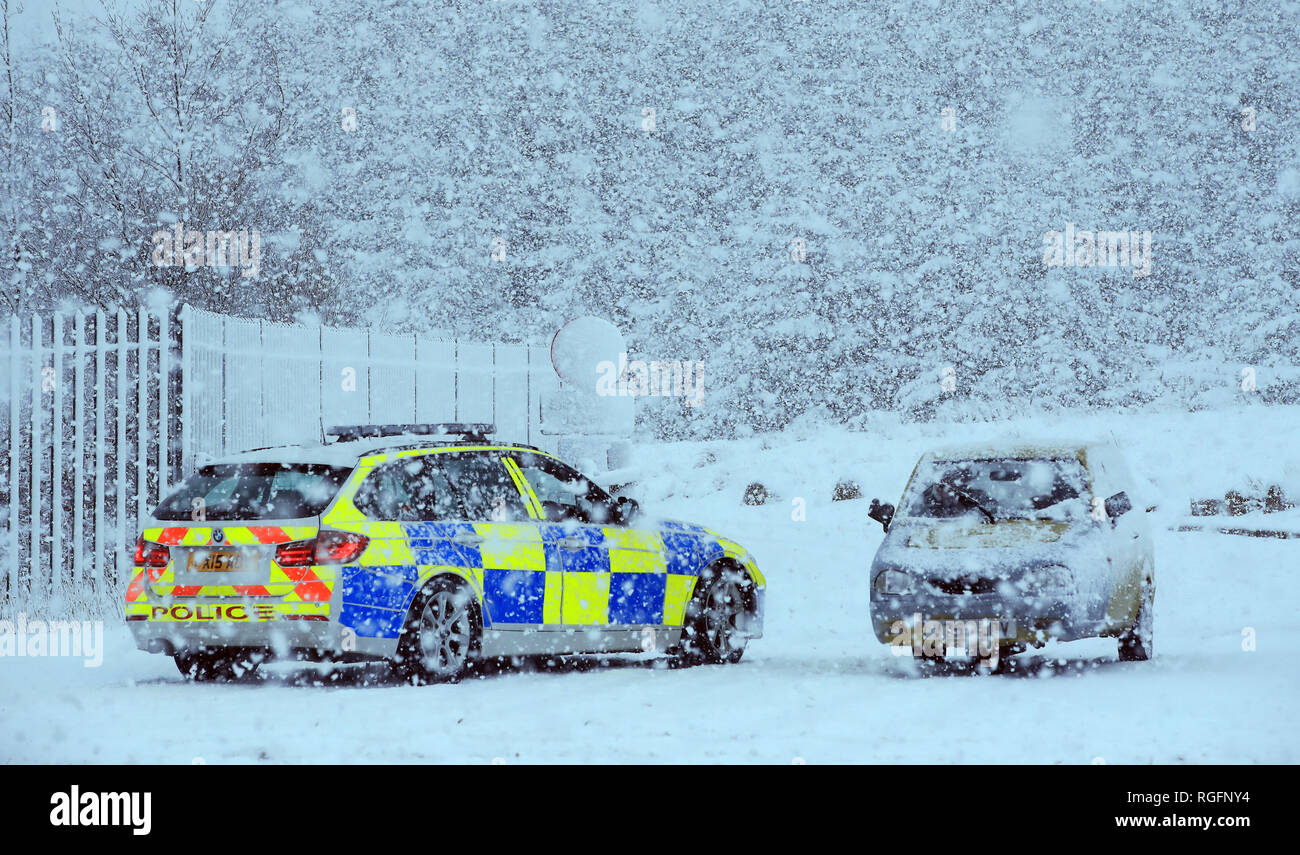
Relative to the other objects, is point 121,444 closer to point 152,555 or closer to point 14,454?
point 14,454

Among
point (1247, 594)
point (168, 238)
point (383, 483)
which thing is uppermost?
point (168, 238)

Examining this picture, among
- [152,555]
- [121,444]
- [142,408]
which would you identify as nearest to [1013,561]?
[152,555]

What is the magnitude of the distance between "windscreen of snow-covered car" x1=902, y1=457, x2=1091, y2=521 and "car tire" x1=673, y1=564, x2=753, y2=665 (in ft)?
4.51

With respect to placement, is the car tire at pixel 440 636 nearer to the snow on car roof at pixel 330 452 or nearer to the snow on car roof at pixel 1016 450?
the snow on car roof at pixel 330 452

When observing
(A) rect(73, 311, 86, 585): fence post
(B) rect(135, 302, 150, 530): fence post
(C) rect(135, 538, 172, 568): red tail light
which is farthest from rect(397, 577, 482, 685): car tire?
(A) rect(73, 311, 86, 585): fence post

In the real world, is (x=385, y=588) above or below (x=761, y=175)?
below

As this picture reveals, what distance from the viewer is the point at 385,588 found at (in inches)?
404

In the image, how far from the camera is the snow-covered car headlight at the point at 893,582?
1191 cm

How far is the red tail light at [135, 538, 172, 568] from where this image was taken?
34.8 feet

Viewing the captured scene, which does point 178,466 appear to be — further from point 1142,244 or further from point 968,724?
point 1142,244

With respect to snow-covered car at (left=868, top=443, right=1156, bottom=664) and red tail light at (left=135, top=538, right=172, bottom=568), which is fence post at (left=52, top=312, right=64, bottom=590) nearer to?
red tail light at (left=135, top=538, right=172, bottom=568)
